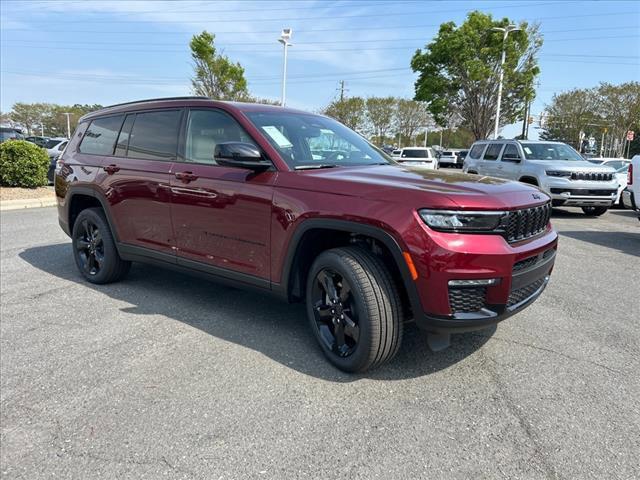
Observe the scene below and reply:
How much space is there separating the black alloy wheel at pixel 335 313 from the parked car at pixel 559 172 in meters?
8.49

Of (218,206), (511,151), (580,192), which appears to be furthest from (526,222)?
(511,151)

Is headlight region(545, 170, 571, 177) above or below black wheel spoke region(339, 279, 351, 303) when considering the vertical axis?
above

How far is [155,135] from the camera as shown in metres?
4.40

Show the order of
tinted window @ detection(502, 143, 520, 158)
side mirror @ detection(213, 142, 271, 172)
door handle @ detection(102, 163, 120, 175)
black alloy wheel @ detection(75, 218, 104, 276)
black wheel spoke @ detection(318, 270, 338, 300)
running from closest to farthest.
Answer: black wheel spoke @ detection(318, 270, 338, 300), side mirror @ detection(213, 142, 271, 172), door handle @ detection(102, 163, 120, 175), black alloy wheel @ detection(75, 218, 104, 276), tinted window @ detection(502, 143, 520, 158)

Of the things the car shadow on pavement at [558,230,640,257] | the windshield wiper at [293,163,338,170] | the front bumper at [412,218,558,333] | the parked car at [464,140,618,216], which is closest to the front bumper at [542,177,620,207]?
the parked car at [464,140,618,216]

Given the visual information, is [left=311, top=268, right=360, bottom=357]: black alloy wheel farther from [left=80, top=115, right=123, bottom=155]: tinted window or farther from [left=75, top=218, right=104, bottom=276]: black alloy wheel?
[left=80, top=115, right=123, bottom=155]: tinted window

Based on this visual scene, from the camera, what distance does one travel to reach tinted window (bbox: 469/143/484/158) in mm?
13772

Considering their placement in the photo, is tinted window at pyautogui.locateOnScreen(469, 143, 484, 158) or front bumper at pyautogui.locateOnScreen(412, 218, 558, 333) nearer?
front bumper at pyautogui.locateOnScreen(412, 218, 558, 333)

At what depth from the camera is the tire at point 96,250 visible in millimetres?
4883

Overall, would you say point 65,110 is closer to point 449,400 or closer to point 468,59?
point 468,59

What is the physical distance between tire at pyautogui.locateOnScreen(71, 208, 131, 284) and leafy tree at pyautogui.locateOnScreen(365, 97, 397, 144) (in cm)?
5851

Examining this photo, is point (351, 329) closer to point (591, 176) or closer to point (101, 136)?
point (101, 136)

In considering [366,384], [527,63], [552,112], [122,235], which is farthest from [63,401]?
[552,112]

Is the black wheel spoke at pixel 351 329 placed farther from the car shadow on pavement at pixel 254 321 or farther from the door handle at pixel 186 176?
the door handle at pixel 186 176
